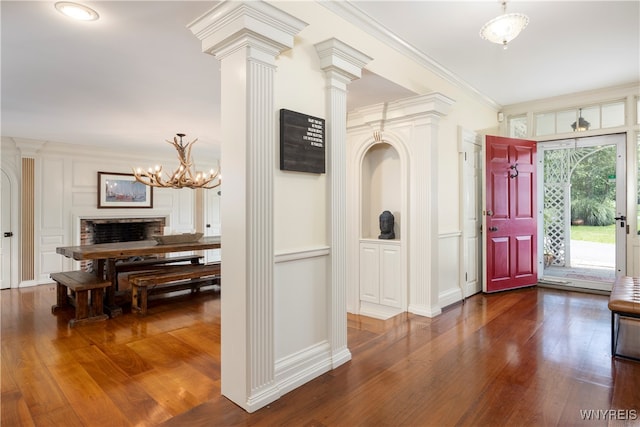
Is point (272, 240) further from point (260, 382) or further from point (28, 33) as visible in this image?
point (28, 33)

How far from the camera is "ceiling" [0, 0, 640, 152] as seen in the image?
246cm

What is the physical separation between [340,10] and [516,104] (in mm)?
3773

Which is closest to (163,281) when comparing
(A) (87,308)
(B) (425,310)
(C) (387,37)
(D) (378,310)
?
(A) (87,308)

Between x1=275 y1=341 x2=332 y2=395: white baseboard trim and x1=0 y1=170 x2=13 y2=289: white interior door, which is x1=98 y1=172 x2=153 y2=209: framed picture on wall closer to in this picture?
x1=0 y1=170 x2=13 y2=289: white interior door

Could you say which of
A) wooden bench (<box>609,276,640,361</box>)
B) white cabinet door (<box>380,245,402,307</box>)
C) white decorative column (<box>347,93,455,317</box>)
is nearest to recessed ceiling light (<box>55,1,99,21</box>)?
white decorative column (<box>347,93,455,317</box>)

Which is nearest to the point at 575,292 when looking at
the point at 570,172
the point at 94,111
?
the point at 570,172

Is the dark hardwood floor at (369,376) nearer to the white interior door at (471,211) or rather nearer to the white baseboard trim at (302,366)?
the white baseboard trim at (302,366)

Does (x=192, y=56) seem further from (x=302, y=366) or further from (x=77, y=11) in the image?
(x=302, y=366)

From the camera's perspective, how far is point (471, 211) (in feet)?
15.2

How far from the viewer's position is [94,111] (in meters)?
4.34

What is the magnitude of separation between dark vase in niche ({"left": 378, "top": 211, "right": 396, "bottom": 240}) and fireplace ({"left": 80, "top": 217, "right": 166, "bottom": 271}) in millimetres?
5369

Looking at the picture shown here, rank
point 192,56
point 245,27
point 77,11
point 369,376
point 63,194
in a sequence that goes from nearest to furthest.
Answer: point 245,27, point 77,11, point 369,376, point 192,56, point 63,194

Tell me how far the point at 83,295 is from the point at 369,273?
3248 mm

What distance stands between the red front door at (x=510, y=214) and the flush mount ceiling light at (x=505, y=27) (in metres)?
2.26
